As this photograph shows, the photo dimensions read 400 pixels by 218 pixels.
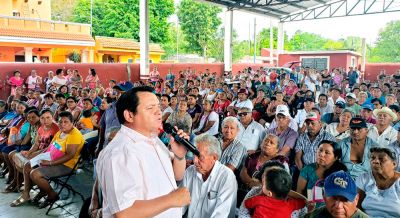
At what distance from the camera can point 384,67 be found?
2105 centimetres

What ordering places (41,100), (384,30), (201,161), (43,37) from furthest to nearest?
(384,30) < (43,37) < (41,100) < (201,161)

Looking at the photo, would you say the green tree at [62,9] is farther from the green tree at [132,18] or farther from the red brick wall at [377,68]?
the red brick wall at [377,68]

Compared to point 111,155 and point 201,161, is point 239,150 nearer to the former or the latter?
point 201,161

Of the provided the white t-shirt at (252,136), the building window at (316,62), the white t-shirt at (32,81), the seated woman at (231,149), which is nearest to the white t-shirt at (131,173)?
the seated woman at (231,149)

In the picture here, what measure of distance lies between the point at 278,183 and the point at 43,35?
20.2m

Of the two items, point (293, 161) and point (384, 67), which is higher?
point (384, 67)

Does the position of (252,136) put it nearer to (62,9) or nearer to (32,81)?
(32,81)

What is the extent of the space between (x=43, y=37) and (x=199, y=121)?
1647 centimetres

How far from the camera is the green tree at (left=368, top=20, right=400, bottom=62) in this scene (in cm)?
4772

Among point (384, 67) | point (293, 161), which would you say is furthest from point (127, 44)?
point (293, 161)

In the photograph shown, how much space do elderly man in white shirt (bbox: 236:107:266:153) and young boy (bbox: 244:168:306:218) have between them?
202 cm

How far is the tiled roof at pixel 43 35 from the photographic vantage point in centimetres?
1825

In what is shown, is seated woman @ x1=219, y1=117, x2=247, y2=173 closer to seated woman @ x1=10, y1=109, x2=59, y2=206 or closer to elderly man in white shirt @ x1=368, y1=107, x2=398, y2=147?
elderly man in white shirt @ x1=368, y1=107, x2=398, y2=147

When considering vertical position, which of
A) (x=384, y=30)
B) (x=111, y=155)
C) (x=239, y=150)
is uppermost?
(x=384, y=30)
